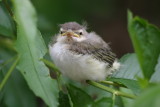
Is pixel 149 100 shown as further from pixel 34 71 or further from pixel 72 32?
pixel 72 32

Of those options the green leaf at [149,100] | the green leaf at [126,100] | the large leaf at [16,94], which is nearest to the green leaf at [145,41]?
the green leaf at [149,100]

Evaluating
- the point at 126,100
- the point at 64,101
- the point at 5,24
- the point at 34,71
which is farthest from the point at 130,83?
the point at 5,24

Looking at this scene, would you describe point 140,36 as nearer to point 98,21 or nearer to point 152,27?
point 152,27

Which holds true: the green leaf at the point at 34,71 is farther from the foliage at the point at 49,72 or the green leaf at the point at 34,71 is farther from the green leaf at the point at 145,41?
the green leaf at the point at 145,41

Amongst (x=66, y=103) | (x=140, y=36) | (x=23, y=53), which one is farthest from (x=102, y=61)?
(x=140, y=36)

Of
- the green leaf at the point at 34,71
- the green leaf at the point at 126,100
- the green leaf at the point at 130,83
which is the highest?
the green leaf at the point at 130,83

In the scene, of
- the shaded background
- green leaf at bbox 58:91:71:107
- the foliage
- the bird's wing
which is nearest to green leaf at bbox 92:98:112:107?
the foliage

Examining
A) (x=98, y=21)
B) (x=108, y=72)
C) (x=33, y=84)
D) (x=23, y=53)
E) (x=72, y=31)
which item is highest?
(x=98, y=21)
